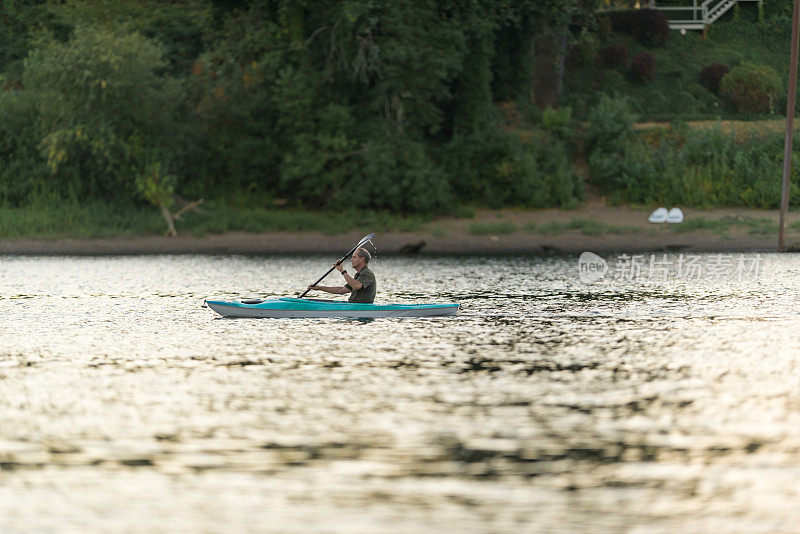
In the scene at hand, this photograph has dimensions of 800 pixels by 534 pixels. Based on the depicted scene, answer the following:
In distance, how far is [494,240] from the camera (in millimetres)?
34312

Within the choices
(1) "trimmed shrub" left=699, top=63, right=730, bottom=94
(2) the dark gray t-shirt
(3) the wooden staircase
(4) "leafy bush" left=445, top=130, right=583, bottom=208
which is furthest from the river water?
(3) the wooden staircase

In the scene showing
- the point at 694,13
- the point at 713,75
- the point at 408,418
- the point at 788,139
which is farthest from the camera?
the point at 694,13

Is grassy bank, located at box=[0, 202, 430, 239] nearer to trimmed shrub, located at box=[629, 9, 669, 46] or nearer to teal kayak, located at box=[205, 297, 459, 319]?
teal kayak, located at box=[205, 297, 459, 319]

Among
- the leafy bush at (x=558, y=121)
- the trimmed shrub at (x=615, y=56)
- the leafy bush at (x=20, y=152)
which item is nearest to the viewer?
the leafy bush at (x=20, y=152)

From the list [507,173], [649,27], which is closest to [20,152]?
[507,173]

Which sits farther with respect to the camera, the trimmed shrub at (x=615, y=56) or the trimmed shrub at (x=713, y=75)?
the trimmed shrub at (x=615, y=56)

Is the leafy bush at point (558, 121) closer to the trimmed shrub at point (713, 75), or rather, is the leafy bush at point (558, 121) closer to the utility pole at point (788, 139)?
the trimmed shrub at point (713, 75)

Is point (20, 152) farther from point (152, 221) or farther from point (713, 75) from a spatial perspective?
point (713, 75)

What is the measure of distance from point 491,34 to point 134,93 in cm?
1264

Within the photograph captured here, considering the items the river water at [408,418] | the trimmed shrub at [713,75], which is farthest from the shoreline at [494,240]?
the trimmed shrub at [713,75]

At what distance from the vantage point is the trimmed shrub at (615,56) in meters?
49.6

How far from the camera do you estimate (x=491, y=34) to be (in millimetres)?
39969

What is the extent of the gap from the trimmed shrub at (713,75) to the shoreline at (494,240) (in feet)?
42.8

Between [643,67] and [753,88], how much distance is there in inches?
182
